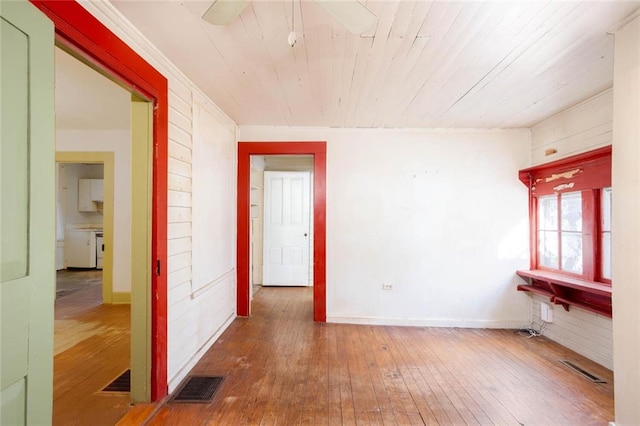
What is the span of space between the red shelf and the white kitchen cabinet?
8.30 meters

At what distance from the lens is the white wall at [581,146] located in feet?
8.64

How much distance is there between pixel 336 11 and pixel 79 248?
7.94 metres

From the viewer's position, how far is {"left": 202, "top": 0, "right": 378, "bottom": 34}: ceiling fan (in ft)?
4.23

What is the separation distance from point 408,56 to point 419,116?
51.8 inches

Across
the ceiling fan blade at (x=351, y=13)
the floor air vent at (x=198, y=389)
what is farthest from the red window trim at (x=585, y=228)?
the floor air vent at (x=198, y=389)

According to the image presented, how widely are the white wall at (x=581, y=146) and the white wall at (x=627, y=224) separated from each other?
117 cm

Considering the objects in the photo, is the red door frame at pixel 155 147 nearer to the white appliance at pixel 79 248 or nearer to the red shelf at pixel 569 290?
the red shelf at pixel 569 290

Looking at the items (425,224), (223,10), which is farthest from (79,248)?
(223,10)

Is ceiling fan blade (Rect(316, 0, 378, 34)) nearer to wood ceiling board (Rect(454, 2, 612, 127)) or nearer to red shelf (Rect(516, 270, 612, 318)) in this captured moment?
wood ceiling board (Rect(454, 2, 612, 127))

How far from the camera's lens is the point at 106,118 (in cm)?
387

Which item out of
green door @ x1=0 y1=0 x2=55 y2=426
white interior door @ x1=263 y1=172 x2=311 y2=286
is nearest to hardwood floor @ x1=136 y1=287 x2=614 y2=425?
green door @ x1=0 y1=0 x2=55 y2=426

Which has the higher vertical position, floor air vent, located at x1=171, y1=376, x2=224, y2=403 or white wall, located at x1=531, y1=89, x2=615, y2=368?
white wall, located at x1=531, y1=89, x2=615, y2=368

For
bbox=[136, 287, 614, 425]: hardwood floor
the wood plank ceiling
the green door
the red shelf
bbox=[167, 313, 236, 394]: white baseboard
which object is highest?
the wood plank ceiling

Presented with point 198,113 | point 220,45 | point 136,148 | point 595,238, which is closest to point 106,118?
point 198,113
